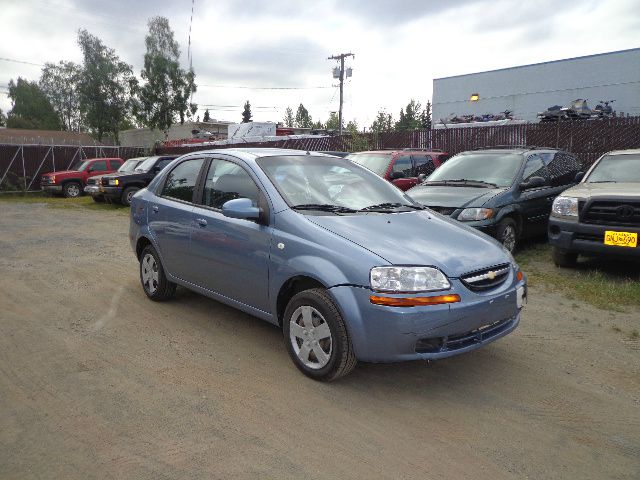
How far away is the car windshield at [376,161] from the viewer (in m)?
9.94

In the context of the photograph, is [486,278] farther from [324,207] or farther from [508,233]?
[508,233]

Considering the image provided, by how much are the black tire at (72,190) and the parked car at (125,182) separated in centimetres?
463

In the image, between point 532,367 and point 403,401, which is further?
point 532,367

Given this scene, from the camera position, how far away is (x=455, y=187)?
772 cm

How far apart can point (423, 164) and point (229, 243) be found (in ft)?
23.9

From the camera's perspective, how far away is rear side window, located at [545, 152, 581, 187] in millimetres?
8445

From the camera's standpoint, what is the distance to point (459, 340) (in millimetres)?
3301

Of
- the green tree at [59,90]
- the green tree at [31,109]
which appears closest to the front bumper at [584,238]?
the green tree at [59,90]

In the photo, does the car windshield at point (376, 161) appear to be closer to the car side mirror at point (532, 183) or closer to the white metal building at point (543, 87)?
the car side mirror at point (532, 183)

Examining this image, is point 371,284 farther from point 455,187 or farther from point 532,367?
point 455,187

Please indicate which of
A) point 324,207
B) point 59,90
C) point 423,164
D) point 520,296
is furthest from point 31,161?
point 59,90

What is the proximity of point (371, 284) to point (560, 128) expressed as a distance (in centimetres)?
1093

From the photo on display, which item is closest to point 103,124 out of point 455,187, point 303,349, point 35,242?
point 35,242

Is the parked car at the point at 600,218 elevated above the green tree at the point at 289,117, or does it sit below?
below
